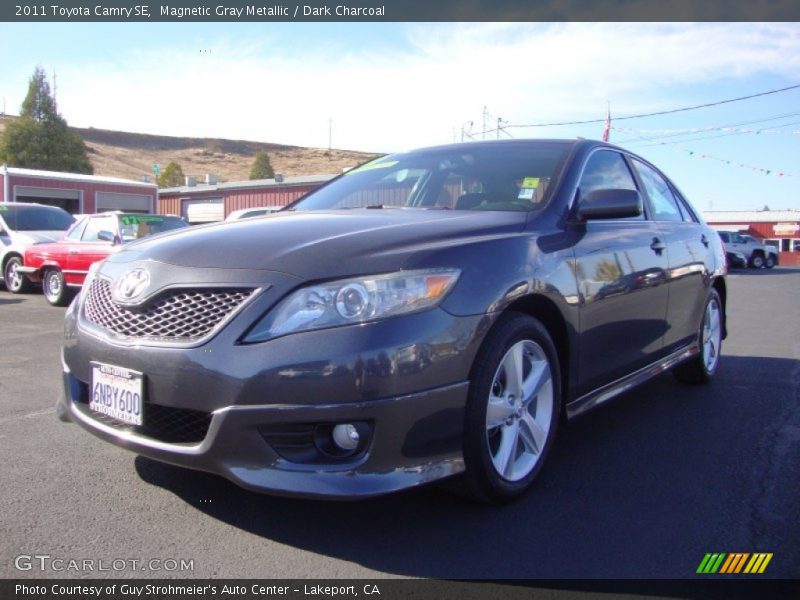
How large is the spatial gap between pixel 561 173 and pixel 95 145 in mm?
119928

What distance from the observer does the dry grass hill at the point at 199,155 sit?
10388cm

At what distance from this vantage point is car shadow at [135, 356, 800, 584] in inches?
97.3

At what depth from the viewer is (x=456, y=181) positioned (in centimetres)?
389

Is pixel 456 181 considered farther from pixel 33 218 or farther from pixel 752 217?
pixel 752 217

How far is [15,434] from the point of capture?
382 centimetres

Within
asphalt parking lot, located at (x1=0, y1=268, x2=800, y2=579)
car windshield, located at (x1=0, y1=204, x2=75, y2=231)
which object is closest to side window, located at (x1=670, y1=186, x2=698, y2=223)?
asphalt parking lot, located at (x1=0, y1=268, x2=800, y2=579)

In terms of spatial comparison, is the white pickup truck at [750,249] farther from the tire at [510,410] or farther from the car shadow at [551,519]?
the tire at [510,410]

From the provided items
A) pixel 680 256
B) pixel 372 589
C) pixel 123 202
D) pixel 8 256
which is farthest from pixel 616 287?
pixel 123 202

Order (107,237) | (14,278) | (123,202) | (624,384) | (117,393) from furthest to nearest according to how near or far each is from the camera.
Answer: (123,202) → (14,278) → (107,237) → (624,384) → (117,393)

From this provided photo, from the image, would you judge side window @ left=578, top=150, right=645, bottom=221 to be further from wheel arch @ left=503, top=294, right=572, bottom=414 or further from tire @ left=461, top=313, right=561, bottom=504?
tire @ left=461, top=313, right=561, bottom=504

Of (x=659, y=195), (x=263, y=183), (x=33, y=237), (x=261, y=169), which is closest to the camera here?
(x=659, y=195)

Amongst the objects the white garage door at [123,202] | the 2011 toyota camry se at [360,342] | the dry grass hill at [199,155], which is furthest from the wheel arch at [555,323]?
the dry grass hill at [199,155]

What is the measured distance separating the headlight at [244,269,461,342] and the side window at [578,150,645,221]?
1540mm

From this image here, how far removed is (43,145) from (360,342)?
185 feet
